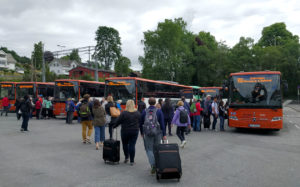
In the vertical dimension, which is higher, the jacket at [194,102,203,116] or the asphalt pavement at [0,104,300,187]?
the jacket at [194,102,203,116]

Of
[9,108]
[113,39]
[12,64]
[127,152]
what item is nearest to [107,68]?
[113,39]

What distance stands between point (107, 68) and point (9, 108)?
167 feet

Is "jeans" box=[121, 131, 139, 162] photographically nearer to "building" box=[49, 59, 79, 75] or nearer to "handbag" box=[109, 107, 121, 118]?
"handbag" box=[109, 107, 121, 118]

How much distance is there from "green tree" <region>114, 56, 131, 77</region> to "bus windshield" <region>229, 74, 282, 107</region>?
56319 mm

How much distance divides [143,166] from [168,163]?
1.57 m

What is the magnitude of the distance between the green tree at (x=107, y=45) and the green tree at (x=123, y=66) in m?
2.52

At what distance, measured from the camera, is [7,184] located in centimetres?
598

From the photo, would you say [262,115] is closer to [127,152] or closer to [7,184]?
[127,152]

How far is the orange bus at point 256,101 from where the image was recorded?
13.8 meters

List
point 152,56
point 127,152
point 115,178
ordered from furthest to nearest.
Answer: point 152,56
point 127,152
point 115,178

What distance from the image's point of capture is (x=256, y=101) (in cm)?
1416

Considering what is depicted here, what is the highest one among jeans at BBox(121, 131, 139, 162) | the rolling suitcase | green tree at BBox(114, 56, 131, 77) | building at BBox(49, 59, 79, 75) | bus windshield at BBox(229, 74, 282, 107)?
building at BBox(49, 59, 79, 75)

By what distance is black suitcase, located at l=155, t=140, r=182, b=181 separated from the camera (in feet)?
20.0

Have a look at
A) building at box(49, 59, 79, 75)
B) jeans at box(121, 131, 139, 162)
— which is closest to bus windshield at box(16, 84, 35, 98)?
jeans at box(121, 131, 139, 162)
